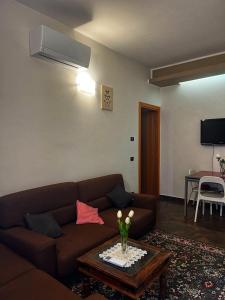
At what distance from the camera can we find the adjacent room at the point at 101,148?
6.60 ft

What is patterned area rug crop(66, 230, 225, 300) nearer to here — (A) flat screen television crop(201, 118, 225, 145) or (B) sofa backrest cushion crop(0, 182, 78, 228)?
(B) sofa backrest cushion crop(0, 182, 78, 228)

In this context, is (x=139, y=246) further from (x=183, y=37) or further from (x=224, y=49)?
(x=224, y=49)

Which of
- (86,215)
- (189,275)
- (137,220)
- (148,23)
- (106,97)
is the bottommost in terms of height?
(189,275)

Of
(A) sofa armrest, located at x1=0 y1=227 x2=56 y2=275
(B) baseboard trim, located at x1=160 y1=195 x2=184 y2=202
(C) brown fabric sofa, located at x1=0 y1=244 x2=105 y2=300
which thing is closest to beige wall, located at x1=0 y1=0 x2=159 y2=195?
(A) sofa armrest, located at x1=0 y1=227 x2=56 y2=275

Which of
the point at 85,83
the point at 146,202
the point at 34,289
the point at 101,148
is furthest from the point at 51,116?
the point at 34,289

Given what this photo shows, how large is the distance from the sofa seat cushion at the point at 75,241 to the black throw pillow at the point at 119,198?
0.76 m

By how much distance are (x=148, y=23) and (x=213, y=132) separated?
8.30 feet

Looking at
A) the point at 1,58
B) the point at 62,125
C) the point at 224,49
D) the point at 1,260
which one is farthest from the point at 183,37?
the point at 1,260

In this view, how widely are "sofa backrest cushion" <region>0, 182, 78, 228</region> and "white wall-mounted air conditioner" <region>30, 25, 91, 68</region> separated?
159 cm

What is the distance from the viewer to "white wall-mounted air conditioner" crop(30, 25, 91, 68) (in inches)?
103

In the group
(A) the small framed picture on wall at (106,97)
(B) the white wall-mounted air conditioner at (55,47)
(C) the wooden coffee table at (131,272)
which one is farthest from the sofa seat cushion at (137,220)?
(B) the white wall-mounted air conditioner at (55,47)

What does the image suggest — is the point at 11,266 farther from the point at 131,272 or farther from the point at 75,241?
the point at 131,272

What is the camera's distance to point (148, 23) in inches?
123

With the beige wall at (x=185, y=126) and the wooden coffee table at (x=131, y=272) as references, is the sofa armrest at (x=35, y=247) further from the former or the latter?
the beige wall at (x=185, y=126)
